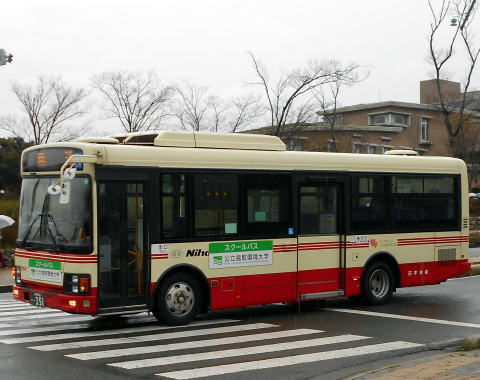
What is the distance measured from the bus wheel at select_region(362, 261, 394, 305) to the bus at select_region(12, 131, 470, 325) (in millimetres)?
29

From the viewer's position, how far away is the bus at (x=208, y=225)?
37.8 ft

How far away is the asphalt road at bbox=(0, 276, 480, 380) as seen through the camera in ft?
30.1

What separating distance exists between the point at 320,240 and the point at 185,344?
4.29m

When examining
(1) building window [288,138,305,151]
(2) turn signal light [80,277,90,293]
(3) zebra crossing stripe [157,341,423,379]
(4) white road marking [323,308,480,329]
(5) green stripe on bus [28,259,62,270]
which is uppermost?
(1) building window [288,138,305,151]

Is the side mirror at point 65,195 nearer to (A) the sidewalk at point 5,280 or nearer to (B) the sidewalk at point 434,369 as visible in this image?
(B) the sidewalk at point 434,369

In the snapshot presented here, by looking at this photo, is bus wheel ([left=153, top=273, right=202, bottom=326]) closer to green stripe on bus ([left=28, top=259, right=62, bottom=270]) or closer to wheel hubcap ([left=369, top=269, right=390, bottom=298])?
green stripe on bus ([left=28, top=259, right=62, bottom=270])

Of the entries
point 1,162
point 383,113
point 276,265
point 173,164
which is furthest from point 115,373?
point 383,113

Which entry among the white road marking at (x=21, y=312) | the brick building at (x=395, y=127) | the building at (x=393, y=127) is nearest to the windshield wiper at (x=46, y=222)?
the white road marking at (x=21, y=312)

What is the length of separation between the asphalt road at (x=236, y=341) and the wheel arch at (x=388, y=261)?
23.8 inches

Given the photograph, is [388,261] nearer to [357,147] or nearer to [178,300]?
[178,300]

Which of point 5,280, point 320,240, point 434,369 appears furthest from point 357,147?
point 434,369

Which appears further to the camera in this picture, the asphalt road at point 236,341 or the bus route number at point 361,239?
the bus route number at point 361,239

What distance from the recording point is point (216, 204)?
1282 centimetres

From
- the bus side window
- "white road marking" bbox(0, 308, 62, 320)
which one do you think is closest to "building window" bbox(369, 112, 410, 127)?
"white road marking" bbox(0, 308, 62, 320)
